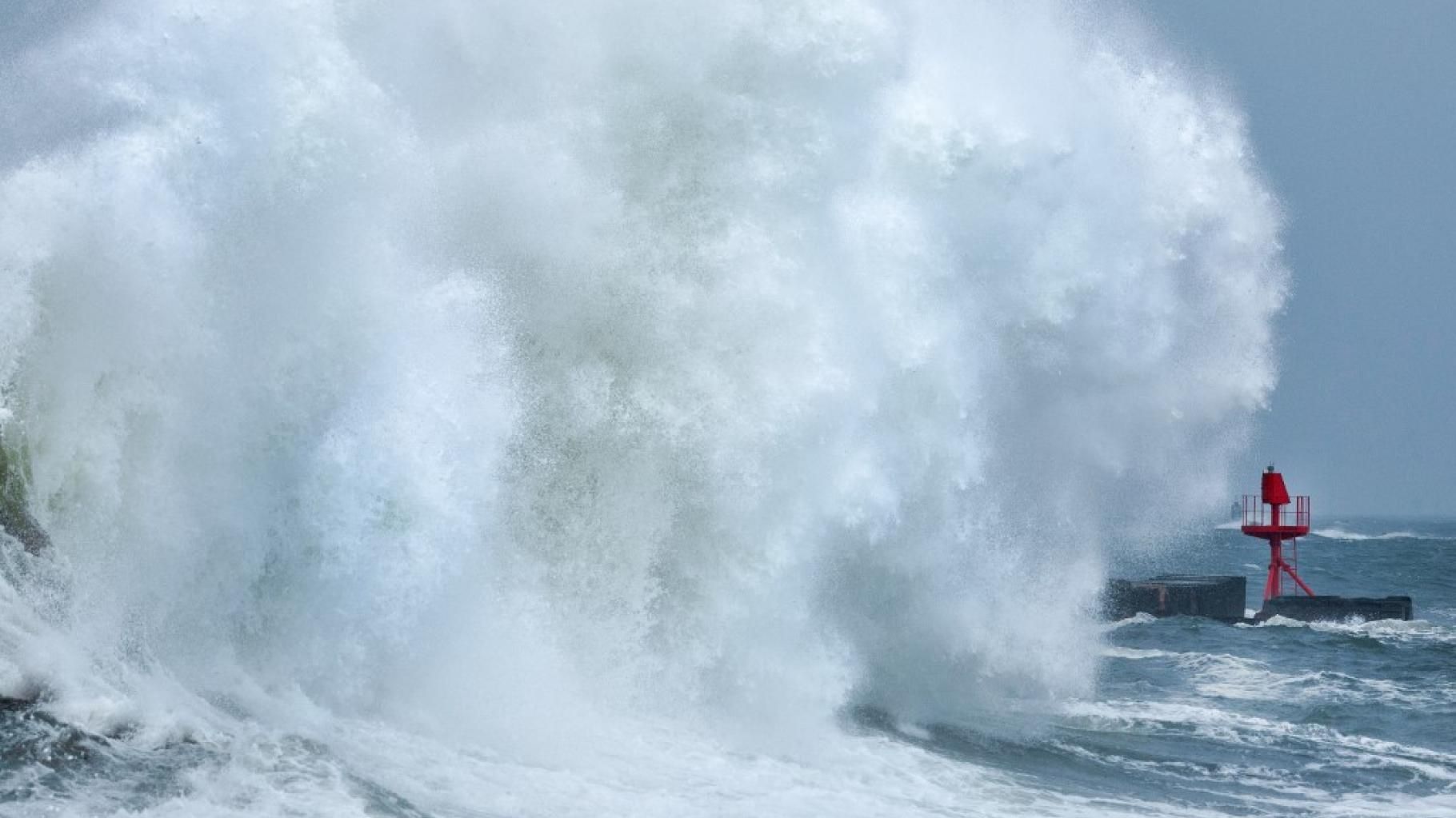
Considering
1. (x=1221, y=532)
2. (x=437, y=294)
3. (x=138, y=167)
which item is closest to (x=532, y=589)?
(x=437, y=294)

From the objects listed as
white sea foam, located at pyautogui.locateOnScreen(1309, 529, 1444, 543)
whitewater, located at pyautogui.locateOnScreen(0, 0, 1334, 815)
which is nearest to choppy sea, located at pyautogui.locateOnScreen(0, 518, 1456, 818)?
whitewater, located at pyautogui.locateOnScreen(0, 0, 1334, 815)

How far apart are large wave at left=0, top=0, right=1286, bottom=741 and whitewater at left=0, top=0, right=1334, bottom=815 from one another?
0.03 m

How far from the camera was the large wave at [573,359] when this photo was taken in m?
8.62

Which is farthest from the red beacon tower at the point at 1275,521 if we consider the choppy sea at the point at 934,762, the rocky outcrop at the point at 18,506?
the rocky outcrop at the point at 18,506

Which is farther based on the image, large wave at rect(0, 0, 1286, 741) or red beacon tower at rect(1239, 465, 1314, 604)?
red beacon tower at rect(1239, 465, 1314, 604)

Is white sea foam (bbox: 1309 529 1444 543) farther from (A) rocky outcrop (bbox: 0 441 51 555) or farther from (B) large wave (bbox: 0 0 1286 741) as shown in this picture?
(A) rocky outcrop (bbox: 0 441 51 555)

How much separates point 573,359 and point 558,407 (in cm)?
46

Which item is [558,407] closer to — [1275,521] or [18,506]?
[18,506]

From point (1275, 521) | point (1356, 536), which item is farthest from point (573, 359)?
point (1356, 536)

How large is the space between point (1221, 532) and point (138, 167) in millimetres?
105796


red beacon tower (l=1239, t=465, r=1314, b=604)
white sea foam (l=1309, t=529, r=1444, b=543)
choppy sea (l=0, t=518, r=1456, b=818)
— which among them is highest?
white sea foam (l=1309, t=529, r=1444, b=543)

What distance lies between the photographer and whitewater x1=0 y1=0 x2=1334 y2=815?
827 centimetres

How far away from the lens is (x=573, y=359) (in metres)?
12.3

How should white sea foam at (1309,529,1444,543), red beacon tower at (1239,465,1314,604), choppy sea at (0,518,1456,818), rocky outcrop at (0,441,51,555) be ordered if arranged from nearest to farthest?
choppy sea at (0,518,1456,818)
rocky outcrop at (0,441,51,555)
red beacon tower at (1239,465,1314,604)
white sea foam at (1309,529,1444,543)
